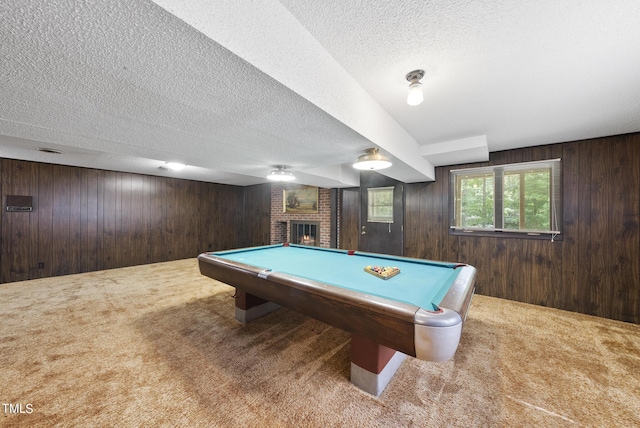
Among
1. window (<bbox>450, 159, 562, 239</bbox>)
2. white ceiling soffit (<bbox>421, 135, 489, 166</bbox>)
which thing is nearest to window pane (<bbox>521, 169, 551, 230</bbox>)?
window (<bbox>450, 159, 562, 239</bbox>)

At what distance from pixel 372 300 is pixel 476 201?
328 cm

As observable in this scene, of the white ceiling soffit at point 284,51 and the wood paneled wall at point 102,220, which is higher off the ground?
the white ceiling soffit at point 284,51

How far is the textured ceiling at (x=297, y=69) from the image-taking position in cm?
86

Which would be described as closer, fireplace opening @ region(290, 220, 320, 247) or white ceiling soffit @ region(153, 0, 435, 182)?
white ceiling soffit @ region(153, 0, 435, 182)

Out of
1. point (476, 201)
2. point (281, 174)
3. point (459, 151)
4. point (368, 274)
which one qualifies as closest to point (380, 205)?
point (476, 201)

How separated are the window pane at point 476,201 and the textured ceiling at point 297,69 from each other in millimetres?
1317

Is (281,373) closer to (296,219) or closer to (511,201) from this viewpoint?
(511,201)

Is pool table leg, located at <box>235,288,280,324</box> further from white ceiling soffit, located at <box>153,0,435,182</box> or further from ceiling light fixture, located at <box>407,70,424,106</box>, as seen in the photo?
ceiling light fixture, located at <box>407,70,424,106</box>

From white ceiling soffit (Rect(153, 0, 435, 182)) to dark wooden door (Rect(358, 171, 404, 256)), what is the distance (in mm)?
2561

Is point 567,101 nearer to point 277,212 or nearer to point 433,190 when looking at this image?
point 433,190

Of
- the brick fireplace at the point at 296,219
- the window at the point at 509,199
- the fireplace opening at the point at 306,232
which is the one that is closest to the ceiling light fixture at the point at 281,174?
the brick fireplace at the point at 296,219

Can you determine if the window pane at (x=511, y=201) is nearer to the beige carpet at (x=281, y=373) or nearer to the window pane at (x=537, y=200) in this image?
the window pane at (x=537, y=200)

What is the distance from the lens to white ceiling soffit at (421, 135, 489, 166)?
9.42 feet

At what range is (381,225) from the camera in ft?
15.0
